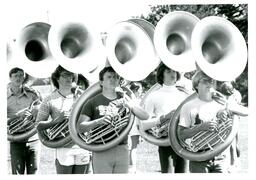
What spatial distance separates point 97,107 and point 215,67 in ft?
4.11

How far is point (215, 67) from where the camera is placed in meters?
Result: 6.01

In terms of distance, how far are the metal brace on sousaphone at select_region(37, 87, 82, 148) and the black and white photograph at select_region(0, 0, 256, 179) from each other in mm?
10

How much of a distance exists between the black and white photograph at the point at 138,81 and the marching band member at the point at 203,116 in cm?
1

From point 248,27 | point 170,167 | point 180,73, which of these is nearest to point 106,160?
point 170,167

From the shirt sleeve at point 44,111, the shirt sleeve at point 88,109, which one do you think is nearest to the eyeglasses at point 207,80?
the shirt sleeve at point 88,109

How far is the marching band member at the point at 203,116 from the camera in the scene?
20.0 feet

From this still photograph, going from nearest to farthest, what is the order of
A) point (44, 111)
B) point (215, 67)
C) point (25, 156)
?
point (215, 67) < point (44, 111) < point (25, 156)

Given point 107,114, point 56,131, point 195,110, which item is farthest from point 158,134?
point 56,131

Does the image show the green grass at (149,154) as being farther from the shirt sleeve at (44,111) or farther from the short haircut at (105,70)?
the short haircut at (105,70)

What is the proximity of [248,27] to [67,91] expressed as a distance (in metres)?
1.95

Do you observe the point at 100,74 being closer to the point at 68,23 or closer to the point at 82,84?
the point at 82,84

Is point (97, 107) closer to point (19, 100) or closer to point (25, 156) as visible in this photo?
point (19, 100)

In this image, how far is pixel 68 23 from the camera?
6039 mm

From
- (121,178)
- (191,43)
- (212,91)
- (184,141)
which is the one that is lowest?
(121,178)
